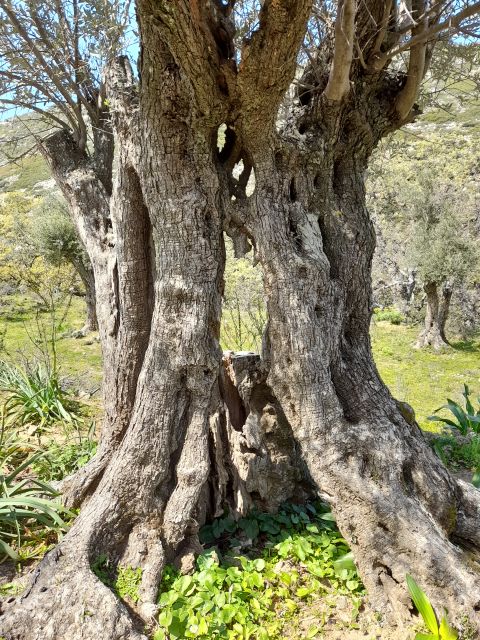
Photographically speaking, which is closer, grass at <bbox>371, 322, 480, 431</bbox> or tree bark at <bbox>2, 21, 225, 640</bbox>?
tree bark at <bbox>2, 21, 225, 640</bbox>

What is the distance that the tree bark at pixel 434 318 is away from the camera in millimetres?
17375

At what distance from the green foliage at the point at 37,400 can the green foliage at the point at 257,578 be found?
3235mm

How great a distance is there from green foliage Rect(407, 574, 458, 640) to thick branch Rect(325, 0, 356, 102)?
329 centimetres

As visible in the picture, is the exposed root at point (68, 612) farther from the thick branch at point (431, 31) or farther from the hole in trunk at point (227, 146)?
the thick branch at point (431, 31)

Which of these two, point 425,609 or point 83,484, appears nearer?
point 425,609

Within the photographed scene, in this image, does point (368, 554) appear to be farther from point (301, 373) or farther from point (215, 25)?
point (215, 25)

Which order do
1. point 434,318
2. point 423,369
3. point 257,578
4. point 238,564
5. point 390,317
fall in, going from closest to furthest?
point 257,578
point 238,564
point 423,369
point 434,318
point 390,317

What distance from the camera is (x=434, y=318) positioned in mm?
17422

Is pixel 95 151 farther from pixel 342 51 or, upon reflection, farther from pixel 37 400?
pixel 37 400

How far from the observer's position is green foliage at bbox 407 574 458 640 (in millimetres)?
2416

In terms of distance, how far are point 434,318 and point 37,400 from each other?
1563cm

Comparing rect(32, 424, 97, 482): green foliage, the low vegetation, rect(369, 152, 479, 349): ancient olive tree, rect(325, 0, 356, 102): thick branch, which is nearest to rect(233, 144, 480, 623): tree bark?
the low vegetation

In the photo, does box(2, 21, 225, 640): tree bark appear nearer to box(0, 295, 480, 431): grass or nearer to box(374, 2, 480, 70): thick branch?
box(374, 2, 480, 70): thick branch

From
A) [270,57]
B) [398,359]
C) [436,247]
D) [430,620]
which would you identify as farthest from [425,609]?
[436,247]
